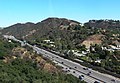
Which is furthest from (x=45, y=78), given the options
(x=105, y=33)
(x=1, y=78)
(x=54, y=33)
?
(x=54, y=33)

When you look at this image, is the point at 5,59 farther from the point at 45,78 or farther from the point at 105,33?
the point at 105,33

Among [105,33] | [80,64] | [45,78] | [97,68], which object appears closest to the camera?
[45,78]

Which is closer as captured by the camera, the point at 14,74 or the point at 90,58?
the point at 14,74

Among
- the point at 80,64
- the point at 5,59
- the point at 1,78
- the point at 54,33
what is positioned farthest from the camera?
the point at 54,33

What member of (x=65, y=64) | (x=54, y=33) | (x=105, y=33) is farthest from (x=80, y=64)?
(x=54, y=33)

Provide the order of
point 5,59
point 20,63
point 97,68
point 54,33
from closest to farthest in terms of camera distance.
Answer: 1. point 20,63
2. point 5,59
3. point 97,68
4. point 54,33

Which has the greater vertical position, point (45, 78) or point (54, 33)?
point (54, 33)

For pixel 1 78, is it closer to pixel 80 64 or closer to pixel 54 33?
pixel 80 64

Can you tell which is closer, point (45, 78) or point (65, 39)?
point (45, 78)

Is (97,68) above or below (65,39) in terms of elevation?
below
